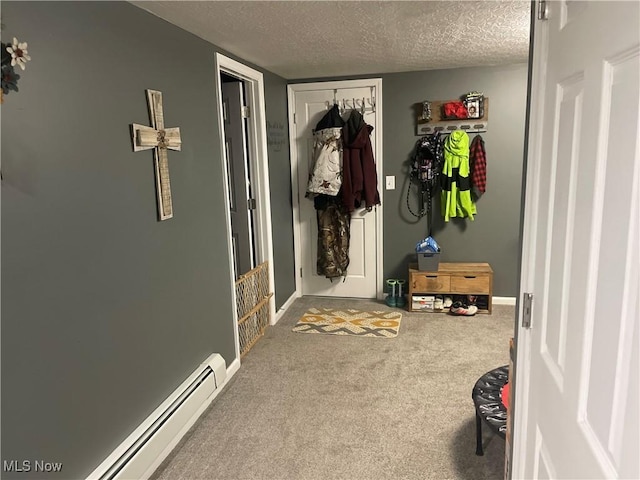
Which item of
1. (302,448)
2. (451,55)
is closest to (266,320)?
(302,448)

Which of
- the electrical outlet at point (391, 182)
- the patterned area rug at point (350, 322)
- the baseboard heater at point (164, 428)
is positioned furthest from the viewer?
the electrical outlet at point (391, 182)

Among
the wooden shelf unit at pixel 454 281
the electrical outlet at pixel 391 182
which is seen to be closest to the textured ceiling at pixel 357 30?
the electrical outlet at pixel 391 182

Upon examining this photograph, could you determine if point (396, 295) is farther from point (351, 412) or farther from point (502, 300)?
point (351, 412)

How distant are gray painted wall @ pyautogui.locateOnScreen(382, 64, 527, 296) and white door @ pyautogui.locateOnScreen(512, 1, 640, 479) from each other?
314 cm

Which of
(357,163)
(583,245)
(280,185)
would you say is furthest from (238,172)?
(583,245)

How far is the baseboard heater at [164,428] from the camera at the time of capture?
1.92m

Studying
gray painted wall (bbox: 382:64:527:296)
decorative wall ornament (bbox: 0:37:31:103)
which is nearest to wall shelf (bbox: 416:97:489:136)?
gray painted wall (bbox: 382:64:527:296)

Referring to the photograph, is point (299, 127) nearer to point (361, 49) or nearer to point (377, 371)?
point (361, 49)

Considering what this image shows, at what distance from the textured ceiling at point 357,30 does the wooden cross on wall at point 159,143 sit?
17.8 inches

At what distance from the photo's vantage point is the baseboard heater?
1.92 m

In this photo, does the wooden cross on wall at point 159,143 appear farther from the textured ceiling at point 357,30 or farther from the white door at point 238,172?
the white door at point 238,172

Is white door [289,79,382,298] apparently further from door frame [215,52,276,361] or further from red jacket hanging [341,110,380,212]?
door frame [215,52,276,361]

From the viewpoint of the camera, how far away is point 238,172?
3641 millimetres

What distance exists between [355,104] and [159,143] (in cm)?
244
